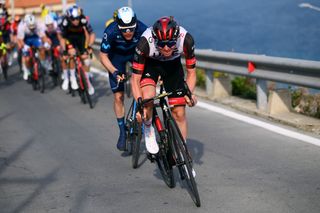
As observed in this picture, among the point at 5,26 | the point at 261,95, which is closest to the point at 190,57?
the point at 261,95

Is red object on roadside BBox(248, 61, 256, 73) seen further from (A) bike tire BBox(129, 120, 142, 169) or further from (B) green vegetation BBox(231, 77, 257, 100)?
(A) bike tire BBox(129, 120, 142, 169)

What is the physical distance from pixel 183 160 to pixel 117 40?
286 centimetres

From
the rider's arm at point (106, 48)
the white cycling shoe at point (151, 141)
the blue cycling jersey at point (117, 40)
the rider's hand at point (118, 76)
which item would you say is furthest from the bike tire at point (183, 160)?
the blue cycling jersey at point (117, 40)

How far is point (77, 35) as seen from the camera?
14.9m

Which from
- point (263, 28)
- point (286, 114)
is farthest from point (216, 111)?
point (263, 28)

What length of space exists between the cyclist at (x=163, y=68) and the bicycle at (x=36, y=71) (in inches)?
364

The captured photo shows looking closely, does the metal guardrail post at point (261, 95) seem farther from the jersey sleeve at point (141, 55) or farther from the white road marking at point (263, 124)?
the jersey sleeve at point (141, 55)

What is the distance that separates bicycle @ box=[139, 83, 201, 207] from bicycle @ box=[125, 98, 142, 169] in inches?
27.8

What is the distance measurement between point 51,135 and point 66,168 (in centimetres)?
239

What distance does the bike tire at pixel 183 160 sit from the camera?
268 inches

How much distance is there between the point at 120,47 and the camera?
376 inches

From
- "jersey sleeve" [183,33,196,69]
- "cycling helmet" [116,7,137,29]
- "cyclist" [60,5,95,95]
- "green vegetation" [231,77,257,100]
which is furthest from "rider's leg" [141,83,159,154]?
"cyclist" [60,5,95,95]

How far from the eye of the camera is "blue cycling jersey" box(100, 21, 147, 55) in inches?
365

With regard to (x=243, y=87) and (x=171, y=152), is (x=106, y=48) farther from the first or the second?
(x=243, y=87)
